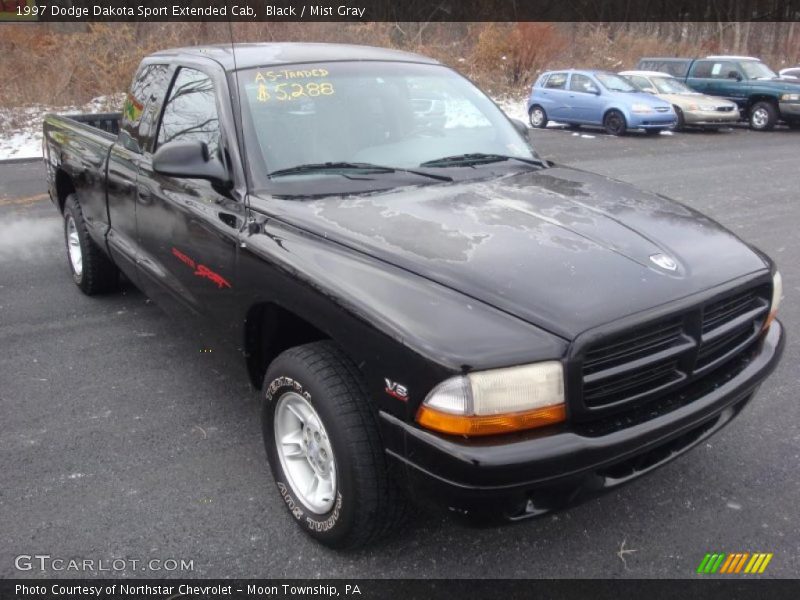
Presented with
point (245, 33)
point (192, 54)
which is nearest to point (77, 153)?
point (192, 54)

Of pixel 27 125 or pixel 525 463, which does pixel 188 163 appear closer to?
pixel 525 463

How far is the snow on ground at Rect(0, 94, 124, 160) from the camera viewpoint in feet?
40.8

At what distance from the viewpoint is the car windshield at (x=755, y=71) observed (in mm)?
17742

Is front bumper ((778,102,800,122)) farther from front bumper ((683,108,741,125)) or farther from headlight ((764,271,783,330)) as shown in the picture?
headlight ((764,271,783,330))

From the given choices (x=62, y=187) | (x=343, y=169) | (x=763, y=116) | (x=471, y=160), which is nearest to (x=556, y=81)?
(x=763, y=116)

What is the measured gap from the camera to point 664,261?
253cm

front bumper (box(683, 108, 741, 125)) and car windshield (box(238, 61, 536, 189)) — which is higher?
→ car windshield (box(238, 61, 536, 189))

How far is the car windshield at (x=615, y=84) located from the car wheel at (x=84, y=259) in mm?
13933

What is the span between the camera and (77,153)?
4965 millimetres

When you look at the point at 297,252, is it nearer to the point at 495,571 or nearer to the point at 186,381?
the point at 495,571

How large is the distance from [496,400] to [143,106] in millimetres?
3199

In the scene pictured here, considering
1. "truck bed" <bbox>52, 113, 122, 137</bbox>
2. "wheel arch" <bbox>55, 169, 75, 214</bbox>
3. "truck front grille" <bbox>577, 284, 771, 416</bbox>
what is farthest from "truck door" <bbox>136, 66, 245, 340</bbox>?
"truck bed" <bbox>52, 113, 122, 137</bbox>

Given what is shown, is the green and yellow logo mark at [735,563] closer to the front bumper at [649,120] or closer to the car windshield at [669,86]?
the front bumper at [649,120]
